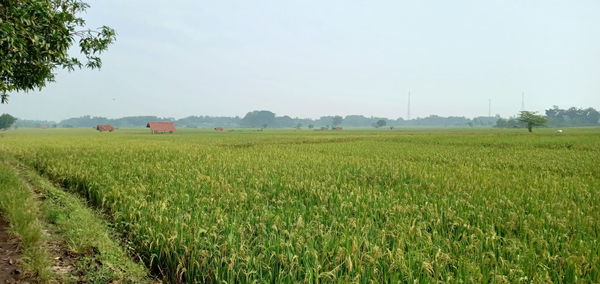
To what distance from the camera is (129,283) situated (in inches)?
192

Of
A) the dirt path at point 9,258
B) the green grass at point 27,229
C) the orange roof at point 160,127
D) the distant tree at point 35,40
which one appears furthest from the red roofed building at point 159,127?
the dirt path at point 9,258

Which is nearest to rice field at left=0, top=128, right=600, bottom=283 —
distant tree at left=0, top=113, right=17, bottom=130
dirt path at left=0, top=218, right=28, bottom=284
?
dirt path at left=0, top=218, right=28, bottom=284

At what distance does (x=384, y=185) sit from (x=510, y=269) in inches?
276

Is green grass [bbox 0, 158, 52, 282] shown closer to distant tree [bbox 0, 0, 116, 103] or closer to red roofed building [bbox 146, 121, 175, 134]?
distant tree [bbox 0, 0, 116, 103]

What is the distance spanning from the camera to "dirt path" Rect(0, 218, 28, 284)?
4.76 m

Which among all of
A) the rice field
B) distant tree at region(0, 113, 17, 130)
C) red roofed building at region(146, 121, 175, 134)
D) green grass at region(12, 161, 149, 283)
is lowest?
green grass at region(12, 161, 149, 283)

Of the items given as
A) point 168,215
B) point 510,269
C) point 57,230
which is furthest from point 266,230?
point 57,230

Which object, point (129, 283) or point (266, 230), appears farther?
point (266, 230)

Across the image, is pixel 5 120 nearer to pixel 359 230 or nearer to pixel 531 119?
pixel 359 230

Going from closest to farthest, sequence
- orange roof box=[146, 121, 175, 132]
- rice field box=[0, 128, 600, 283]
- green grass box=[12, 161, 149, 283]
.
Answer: rice field box=[0, 128, 600, 283]
green grass box=[12, 161, 149, 283]
orange roof box=[146, 121, 175, 132]

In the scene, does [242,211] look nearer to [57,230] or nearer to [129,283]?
[129,283]

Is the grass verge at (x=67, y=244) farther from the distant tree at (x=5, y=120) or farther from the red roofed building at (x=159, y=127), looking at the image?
the distant tree at (x=5, y=120)

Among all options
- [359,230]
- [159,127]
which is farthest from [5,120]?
[359,230]

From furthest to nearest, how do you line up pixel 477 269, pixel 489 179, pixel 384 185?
1. pixel 489 179
2. pixel 384 185
3. pixel 477 269
